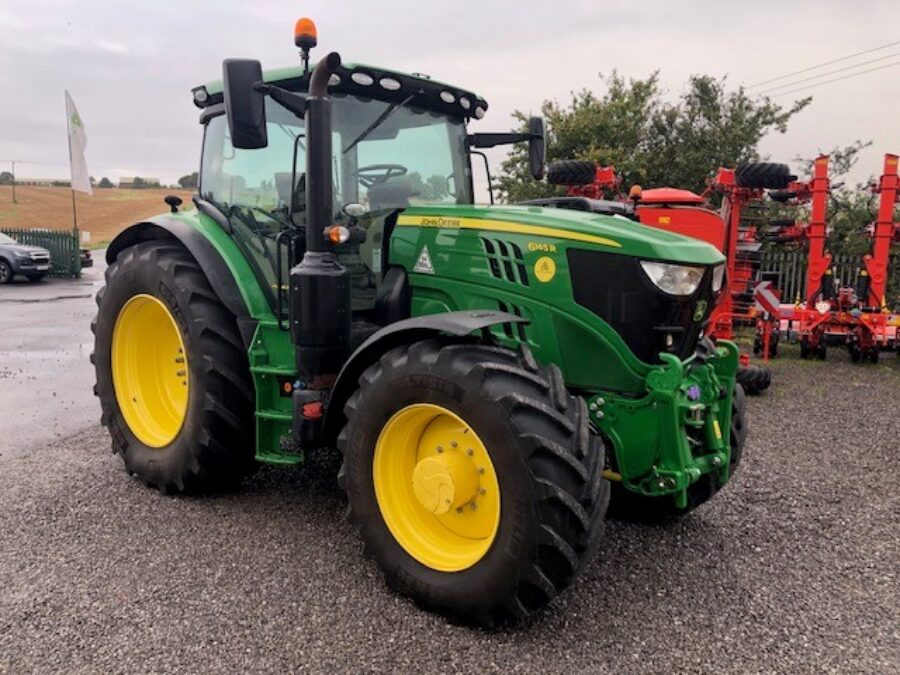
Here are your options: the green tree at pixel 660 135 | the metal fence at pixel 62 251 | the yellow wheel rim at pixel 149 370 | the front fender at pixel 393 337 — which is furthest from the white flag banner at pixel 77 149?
the front fender at pixel 393 337

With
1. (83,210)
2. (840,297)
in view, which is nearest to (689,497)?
(840,297)

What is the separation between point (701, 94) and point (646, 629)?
1632 cm

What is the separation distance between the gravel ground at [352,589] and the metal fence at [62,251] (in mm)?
17964

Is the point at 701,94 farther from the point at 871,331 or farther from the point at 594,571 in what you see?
the point at 594,571

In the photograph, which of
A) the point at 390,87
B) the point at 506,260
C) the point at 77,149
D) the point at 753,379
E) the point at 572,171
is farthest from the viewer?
the point at 77,149

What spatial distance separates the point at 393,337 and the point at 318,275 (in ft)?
1.62

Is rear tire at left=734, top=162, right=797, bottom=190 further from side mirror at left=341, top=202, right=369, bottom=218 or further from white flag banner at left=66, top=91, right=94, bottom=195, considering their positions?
white flag banner at left=66, top=91, right=94, bottom=195

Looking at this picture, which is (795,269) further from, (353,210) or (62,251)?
(62,251)

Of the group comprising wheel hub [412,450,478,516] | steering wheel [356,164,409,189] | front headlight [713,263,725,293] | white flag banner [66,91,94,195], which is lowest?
wheel hub [412,450,478,516]

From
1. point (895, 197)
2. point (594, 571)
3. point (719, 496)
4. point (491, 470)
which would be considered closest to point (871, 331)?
point (895, 197)

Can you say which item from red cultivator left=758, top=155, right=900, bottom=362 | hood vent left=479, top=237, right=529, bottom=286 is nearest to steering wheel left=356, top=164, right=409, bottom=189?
hood vent left=479, top=237, right=529, bottom=286

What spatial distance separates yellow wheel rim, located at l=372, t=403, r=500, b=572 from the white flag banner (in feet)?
62.0

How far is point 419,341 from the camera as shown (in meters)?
3.13

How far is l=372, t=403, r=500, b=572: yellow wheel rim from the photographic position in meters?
2.96
